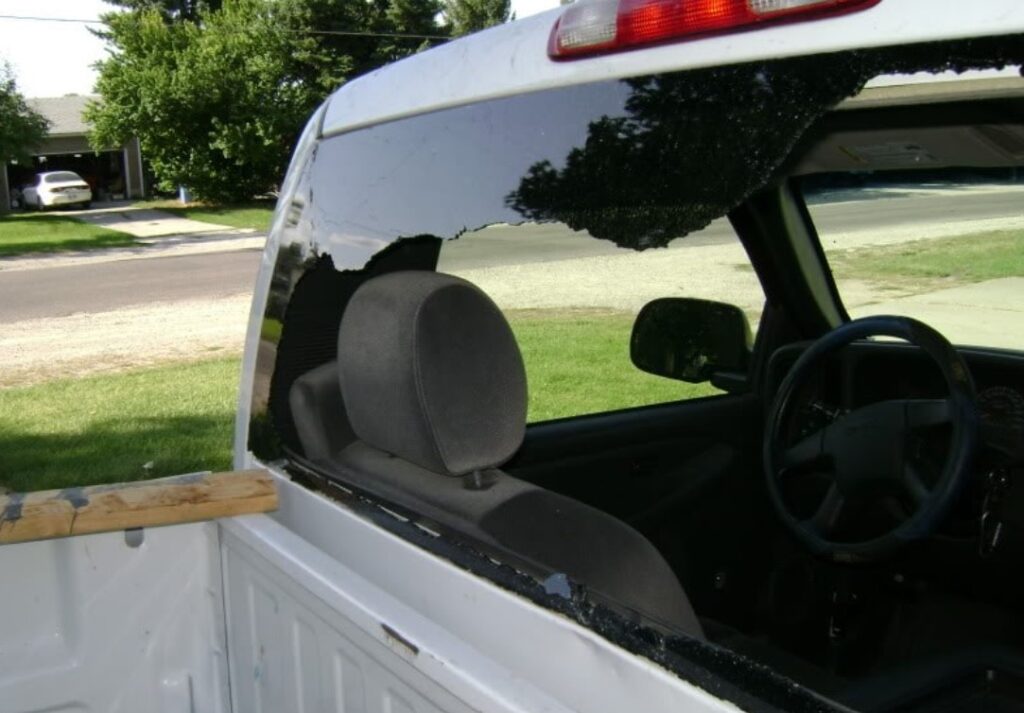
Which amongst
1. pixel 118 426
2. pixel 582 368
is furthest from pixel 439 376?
pixel 118 426

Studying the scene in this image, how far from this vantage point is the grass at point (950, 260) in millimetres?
2309

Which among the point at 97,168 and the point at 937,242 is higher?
the point at 937,242

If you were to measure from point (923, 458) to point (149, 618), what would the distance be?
1.76 m

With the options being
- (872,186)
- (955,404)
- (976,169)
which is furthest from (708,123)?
(955,404)

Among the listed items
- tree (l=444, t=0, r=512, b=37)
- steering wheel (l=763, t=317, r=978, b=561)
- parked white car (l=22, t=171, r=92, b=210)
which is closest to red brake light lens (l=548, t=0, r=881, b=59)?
steering wheel (l=763, t=317, r=978, b=561)

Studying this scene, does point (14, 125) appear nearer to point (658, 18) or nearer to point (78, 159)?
point (78, 159)

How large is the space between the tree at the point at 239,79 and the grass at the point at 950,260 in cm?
3376

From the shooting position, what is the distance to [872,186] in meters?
2.45

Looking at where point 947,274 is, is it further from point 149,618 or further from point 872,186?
point 149,618

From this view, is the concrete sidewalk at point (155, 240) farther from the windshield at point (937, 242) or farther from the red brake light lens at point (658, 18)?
the red brake light lens at point (658, 18)

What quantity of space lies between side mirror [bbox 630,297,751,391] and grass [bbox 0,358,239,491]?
454 centimetres

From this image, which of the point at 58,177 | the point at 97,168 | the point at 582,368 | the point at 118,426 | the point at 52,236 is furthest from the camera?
the point at 97,168

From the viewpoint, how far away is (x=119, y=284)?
18.8 m

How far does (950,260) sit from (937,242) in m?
0.06
